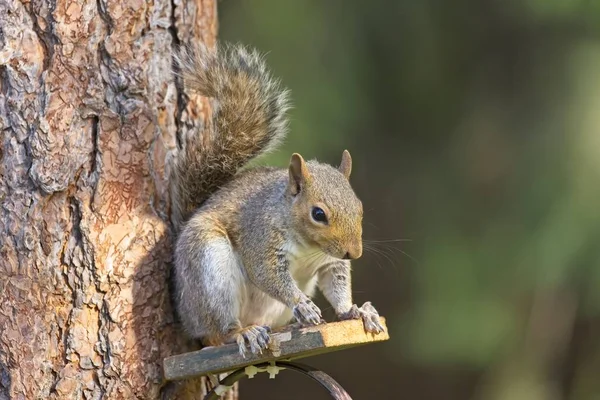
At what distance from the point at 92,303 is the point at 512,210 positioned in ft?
6.14

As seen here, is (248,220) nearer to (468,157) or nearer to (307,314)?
(307,314)

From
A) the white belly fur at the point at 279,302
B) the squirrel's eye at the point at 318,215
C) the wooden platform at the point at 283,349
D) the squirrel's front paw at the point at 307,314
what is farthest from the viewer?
the white belly fur at the point at 279,302

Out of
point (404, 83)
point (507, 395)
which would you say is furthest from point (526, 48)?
point (507, 395)

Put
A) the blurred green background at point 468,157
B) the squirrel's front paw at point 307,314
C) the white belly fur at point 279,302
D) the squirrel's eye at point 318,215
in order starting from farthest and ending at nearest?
1. the blurred green background at point 468,157
2. the white belly fur at point 279,302
3. the squirrel's eye at point 318,215
4. the squirrel's front paw at point 307,314

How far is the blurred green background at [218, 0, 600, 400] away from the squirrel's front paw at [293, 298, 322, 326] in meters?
0.85

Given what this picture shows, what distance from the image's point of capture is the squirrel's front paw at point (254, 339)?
202cm

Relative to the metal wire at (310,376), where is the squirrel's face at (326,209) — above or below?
above

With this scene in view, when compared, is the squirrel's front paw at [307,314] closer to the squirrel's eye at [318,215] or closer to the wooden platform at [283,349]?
the wooden platform at [283,349]

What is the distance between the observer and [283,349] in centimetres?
200

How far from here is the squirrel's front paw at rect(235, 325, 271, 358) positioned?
2.02 metres

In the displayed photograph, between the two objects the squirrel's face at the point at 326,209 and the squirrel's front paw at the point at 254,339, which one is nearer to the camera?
the squirrel's front paw at the point at 254,339

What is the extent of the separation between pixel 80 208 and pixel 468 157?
7.19 feet

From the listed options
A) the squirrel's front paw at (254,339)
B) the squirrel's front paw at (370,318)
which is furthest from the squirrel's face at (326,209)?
A: the squirrel's front paw at (254,339)

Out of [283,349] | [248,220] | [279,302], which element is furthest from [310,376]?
[248,220]
